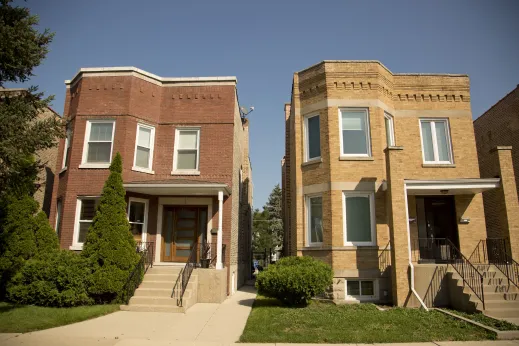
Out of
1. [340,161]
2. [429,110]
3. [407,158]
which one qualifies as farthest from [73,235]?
[429,110]

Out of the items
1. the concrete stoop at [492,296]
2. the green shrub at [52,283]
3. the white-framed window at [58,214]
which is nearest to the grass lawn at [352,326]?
the concrete stoop at [492,296]

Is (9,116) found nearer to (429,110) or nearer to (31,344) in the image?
(31,344)

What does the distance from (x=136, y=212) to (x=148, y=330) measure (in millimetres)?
6204

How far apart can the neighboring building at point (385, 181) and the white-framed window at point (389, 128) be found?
0.17ft

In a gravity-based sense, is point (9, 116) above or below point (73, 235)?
above

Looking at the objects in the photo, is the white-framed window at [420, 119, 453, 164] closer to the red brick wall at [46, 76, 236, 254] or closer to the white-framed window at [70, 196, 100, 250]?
the red brick wall at [46, 76, 236, 254]

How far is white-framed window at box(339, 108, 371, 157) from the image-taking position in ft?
41.5

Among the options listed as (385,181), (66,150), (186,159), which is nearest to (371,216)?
(385,181)

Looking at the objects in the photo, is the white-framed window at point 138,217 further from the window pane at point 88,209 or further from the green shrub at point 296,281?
the green shrub at point 296,281

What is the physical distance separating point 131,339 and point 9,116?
585 centimetres

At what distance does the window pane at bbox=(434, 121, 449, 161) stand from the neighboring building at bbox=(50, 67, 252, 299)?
764cm

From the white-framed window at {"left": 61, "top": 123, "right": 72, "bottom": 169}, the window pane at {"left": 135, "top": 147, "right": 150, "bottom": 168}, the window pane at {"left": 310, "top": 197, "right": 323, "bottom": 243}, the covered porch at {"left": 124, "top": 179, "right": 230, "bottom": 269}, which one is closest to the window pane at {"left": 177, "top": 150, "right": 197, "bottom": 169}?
the covered porch at {"left": 124, "top": 179, "right": 230, "bottom": 269}

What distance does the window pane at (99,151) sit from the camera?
13.3m

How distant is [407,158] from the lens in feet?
43.5
